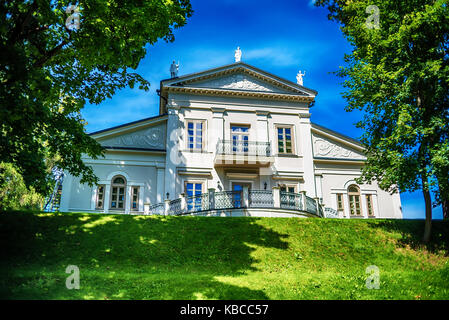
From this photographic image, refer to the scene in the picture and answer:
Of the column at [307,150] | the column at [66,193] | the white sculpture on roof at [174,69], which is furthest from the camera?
the white sculpture on roof at [174,69]

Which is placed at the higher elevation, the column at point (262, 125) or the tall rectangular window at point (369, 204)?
the column at point (262, 125)

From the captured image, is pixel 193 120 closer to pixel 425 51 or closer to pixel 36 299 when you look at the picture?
pixel 425 51

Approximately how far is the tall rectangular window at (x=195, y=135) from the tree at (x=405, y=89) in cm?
991

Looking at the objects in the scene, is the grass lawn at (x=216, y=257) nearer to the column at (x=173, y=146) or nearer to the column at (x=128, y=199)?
the column at (x=128, y=199)

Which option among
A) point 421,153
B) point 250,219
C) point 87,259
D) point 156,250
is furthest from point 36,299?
point 421,153

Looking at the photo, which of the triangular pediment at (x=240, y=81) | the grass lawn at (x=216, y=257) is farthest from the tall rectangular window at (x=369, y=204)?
A: the triangular pediment at (x=240, y=81)

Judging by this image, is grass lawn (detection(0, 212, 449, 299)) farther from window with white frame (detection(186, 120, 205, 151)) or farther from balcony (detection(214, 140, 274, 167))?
window with white frame (detection(186, 120, 205, 151))

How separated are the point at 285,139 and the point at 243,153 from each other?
12.4 feet

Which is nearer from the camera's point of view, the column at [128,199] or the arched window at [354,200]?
the column at [128,199]

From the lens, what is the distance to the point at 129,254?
12.2 m

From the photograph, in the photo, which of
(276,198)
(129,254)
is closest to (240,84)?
(276,198)

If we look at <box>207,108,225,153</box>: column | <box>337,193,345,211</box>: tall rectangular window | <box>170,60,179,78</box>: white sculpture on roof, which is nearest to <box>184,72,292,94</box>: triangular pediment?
<box>207,108,225,153</box>: column

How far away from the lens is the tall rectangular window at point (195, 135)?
22891 millimetres
